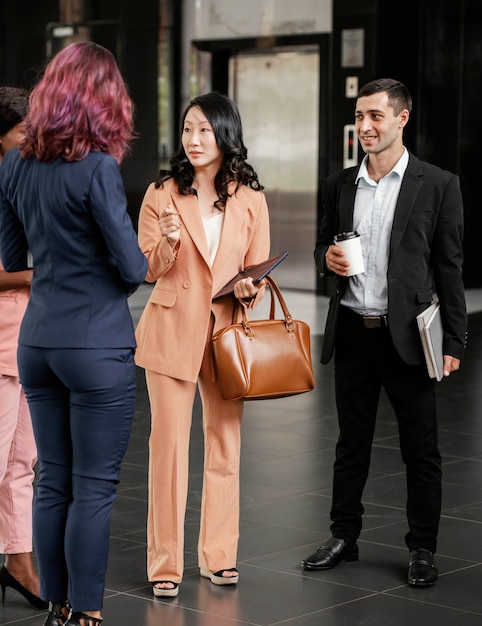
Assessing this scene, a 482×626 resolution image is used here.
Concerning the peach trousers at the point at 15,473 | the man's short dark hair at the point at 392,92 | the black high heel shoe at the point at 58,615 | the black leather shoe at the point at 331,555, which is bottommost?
the black leather shoe at the point at 331,555

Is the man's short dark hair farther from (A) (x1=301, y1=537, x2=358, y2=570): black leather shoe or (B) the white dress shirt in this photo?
(A) (x1=301, y1=537, x2=358, y2=570): black leather shoe

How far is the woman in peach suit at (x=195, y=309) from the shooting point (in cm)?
434

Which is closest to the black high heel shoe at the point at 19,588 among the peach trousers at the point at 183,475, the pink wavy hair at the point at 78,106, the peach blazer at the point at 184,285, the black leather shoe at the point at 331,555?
the peach trousers at the point at 183,475

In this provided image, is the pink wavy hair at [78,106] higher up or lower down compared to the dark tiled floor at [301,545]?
higher up

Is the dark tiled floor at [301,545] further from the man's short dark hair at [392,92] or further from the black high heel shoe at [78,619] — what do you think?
the man's short dark hair at [392,92]

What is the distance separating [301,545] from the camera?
495 cm

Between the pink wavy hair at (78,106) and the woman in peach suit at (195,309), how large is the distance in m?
0.88

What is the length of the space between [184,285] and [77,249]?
3.12 feet

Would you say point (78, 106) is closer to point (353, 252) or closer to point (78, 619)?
point (353, 252)

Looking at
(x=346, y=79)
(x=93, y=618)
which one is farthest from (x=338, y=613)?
(x=346, y=79)

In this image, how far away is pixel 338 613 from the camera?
415 centimetres

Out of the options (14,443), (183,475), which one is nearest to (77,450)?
(14,443)

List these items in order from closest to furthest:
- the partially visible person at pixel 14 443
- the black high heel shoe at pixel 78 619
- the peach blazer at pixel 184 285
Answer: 1. the black high heel shoe at pixel 78 619
2. the partially visible person at pixel 14 443
3. the peach blazer at pixel 184 285

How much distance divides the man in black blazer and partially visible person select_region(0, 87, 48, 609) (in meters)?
1.10
